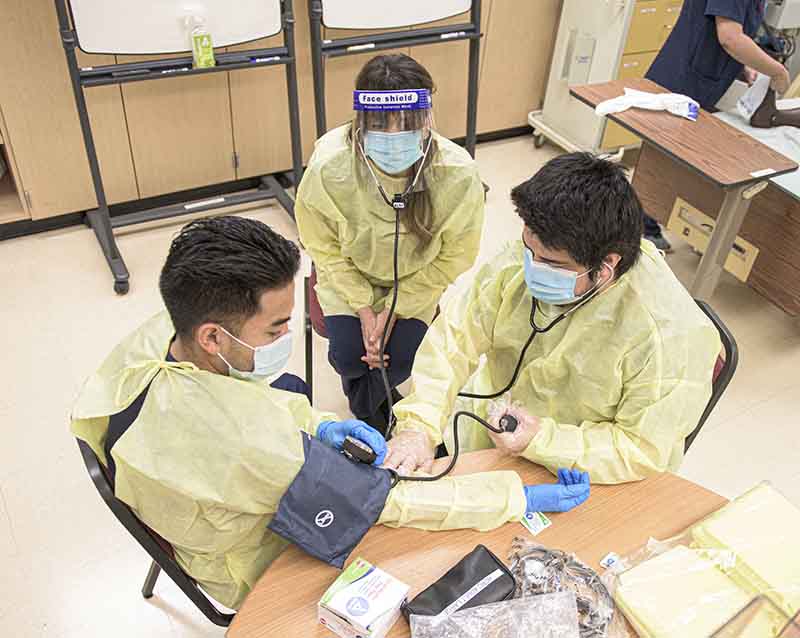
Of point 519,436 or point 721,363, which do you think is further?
point 721,363

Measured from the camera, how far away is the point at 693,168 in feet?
7.26

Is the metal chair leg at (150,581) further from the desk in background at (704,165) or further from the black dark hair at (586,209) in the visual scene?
the desk in background at (704,165)

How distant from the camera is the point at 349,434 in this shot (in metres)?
1.23

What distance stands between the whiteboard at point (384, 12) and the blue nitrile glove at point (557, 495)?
220 cm

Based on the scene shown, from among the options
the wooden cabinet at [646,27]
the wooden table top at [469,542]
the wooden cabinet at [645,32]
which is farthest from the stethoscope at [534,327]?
the wooden cabinet at [646,27]

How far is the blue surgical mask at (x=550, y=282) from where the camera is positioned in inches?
50.8

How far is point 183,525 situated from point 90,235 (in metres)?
2.34

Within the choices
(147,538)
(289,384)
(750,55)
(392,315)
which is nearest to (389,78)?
(392,315)

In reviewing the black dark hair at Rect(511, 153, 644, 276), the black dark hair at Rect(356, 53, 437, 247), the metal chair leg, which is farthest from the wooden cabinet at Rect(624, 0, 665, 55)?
the metal chair leg

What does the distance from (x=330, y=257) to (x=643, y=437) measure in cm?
105

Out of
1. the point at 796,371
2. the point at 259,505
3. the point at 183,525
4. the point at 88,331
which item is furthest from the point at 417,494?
the point at 796,371

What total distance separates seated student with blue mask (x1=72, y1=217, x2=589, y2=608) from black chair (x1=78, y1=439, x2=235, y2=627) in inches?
0.6

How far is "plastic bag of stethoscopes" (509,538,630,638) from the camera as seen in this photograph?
1.00m

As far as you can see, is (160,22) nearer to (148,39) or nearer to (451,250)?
(148,39)
